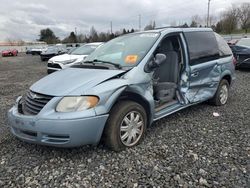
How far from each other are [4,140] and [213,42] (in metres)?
4.34

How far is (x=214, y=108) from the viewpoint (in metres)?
4.96

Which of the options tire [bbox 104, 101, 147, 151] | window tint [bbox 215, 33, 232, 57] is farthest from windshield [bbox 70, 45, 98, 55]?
tire [bbox 104, 101, 147, 151]

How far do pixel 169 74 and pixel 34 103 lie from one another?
2465mm

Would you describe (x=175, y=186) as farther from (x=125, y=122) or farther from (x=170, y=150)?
(x=125, y=122)

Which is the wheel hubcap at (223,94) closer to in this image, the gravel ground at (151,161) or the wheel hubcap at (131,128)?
the gravel ground at (151,161)

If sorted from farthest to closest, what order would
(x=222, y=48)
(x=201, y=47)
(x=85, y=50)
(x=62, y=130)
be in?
1. (x=85, y=50)
2. (x=222, y=48)
3. (x=201, y=47)
4. (x=62, y=130)

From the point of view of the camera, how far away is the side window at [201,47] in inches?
166

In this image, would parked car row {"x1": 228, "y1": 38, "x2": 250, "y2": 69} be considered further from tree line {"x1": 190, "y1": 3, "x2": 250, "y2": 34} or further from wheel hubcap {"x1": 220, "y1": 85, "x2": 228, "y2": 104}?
tree line {"x1": 190, "y1": 3, "x2": 250, "y2": 34}

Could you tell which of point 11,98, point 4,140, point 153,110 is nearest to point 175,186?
point 153,110

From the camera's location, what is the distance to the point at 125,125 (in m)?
3.10

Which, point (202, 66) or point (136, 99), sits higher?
point (202, 66)

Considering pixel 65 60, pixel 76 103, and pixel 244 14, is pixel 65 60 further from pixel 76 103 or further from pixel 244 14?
pixel 244 14

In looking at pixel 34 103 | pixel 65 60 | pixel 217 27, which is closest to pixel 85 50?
pixel 65 60

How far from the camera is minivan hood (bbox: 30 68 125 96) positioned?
280cm
